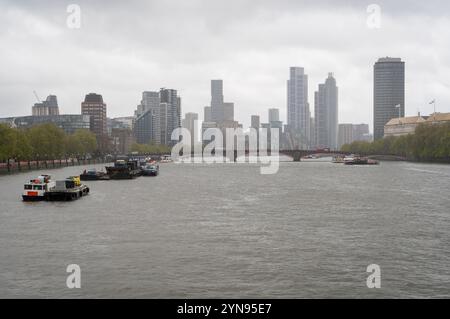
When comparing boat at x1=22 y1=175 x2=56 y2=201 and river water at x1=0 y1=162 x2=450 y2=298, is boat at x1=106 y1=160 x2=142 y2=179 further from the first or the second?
river water at x1=0 y1=162 x2=450 y2=298

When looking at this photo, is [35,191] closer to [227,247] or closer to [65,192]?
[65,192]

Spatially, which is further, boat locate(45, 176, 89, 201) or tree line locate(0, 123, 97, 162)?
tree line locate(0, 123, 97, 162)

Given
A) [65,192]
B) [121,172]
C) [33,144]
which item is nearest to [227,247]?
[65,192]

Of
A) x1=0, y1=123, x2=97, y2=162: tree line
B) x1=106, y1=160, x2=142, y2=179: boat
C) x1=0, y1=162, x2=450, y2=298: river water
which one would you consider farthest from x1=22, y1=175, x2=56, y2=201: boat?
x1=0, y1=123, x2=97, y2=162: tree line

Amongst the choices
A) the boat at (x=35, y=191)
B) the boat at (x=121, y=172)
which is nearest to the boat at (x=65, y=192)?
the boat at (x=35, y=191)

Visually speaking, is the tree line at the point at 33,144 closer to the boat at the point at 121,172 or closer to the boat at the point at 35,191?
the boat at the point at 121,172

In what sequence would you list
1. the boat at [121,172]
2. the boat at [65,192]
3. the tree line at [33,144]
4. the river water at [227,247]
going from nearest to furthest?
1. the river water at [227,247]
2. the boat at [65,192]
3. the boat at [121,172]
4. the tree line at [33,144]
